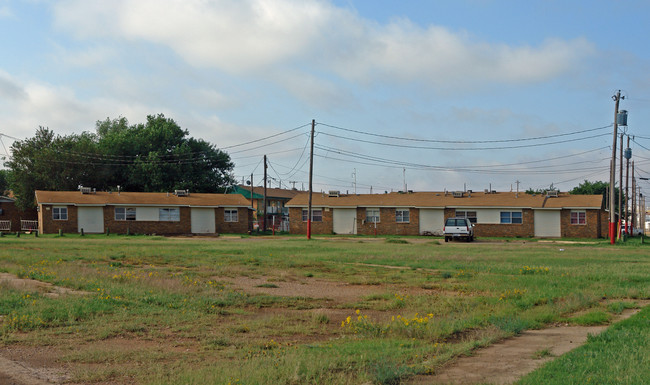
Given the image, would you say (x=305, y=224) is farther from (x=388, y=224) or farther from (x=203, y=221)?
(x=203, y=221)

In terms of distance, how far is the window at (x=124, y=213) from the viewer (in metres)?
54.8

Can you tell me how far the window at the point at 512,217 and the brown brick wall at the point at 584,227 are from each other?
3444 mm

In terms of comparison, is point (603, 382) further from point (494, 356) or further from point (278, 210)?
point (278, 210)

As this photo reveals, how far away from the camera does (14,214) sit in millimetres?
62875

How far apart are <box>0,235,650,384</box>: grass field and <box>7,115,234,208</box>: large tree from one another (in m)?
47.8

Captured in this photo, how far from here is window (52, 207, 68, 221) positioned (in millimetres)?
52700

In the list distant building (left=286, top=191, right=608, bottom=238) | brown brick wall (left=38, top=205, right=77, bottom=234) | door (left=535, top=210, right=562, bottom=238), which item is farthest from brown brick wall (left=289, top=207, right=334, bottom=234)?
brown brick wall (left=38, top=205, right=77, bottom=234)

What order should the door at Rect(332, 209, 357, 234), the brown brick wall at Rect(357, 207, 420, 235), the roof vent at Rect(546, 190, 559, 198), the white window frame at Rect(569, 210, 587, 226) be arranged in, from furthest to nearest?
the door at Rect(332, 209, 357, 234)
the brown brick wall at Rect(357, 207, 420, 235)
the roof vent at Rect(546, 190, 559, 198)
the white window frame at Rect(569, 210, 587, 226)

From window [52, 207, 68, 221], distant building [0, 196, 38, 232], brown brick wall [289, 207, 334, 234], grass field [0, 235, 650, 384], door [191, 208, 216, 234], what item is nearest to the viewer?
A: grass field [0, 235, 650, 384]

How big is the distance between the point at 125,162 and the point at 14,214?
1372cm

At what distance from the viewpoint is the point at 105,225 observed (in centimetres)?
5422

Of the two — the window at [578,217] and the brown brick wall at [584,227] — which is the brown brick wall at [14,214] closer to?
the brown brick wall at [584,227]

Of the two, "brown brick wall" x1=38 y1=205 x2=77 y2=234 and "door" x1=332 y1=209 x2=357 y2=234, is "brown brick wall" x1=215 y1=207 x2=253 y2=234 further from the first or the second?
"brown brick wall" x1=38 y1=205 x2=77 y2=234

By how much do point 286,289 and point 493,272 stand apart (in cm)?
777
